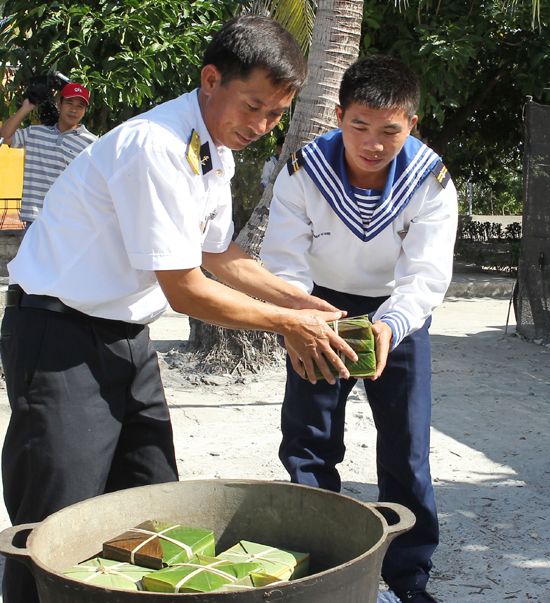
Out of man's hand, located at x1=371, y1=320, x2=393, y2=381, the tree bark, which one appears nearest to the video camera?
the tree bark

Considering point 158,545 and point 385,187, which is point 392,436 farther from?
point 158,545

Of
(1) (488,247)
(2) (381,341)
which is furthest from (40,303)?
(1) (488,247)

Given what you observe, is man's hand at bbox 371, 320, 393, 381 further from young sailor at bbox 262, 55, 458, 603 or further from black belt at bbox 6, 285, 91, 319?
black belt at bbox 6, 285, 91, 319

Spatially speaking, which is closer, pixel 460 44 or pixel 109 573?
pixel 109 573

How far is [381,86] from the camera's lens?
249cm

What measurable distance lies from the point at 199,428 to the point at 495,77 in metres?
9.43

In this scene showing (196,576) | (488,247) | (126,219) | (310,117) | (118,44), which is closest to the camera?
(196,576)

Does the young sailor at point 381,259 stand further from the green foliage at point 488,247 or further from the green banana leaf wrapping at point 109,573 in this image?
the green foliage at point 488,247

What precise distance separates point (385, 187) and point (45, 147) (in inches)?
164

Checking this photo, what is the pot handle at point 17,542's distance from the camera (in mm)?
1536

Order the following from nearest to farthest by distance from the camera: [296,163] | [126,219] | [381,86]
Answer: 1. [126,219]
2. [381,86]
3. [296,163]

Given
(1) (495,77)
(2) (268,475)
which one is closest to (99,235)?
(2) (268,475)

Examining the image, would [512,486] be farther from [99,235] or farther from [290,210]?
[99,235]

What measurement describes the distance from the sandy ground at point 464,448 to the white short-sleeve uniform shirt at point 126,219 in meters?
1.77
